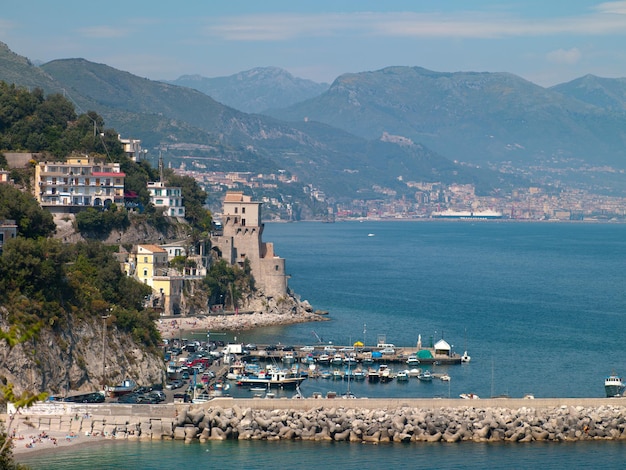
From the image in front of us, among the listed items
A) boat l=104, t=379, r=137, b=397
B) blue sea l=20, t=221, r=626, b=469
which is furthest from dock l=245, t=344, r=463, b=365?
boat l=104, t=379, r=137, b=397

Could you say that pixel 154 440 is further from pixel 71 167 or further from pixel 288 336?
pixel 71 167

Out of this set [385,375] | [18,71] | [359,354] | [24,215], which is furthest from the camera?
[18,71]

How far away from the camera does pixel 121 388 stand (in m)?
45.0

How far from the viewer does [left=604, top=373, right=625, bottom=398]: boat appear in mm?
49781

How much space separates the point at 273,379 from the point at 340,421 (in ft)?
36.2

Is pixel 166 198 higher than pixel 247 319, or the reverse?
pixel 166 198

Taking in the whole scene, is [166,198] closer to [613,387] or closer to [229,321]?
[229,321]

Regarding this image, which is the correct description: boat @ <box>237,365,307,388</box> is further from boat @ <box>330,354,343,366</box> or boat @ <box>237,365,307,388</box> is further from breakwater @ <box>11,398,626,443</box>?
breakwater @ <box>11,398,626,443</box>

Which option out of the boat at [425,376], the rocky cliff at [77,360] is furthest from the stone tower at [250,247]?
the rocky cliff at [77,360]

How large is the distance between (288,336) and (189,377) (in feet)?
50.1

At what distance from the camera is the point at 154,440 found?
129 feet

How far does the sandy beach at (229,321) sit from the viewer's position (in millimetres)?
64312

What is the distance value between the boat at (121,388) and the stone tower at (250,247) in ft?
91.2

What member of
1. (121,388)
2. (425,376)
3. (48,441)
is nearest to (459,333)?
(425,376)
